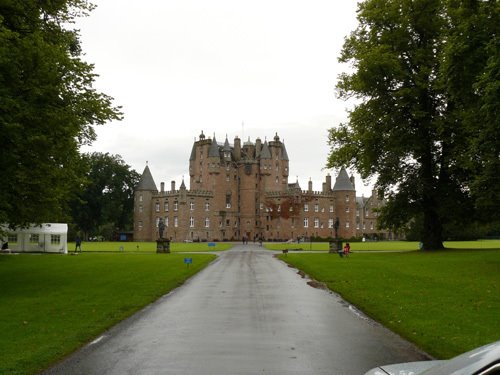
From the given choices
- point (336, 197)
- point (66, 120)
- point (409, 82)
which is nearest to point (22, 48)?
point (66, 120)

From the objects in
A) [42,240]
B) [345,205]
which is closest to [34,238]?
[42,240]

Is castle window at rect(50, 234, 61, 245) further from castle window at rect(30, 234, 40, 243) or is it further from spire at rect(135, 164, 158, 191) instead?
spire at rect(135, 164, 158, 191)

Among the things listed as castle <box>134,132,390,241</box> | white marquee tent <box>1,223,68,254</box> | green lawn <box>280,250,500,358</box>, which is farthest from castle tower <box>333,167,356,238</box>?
green lawn <box>280,250,500,358</box>

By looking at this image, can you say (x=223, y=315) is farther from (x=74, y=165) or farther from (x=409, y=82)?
(x=409, y=82)

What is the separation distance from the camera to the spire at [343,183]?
122m

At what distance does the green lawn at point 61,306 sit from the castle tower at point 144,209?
8536 centimetres

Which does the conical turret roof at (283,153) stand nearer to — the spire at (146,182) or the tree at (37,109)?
the spire at (146,182)

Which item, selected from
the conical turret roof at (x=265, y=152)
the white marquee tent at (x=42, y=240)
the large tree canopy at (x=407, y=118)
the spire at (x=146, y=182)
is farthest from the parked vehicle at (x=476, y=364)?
the conical turret roof at (x=265, y=152)

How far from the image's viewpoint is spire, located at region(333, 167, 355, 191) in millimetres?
121500

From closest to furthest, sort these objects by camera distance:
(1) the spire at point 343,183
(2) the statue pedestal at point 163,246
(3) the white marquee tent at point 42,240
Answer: (2) the statue pedestal at point 163,246 → (3) the white marquee tent at point 42,240 → (1) the spire at point 343,183

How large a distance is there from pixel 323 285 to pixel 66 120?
11.1 meters

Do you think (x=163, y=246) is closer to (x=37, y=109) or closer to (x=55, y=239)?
(x=55, y=239)

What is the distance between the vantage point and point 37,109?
1809cm

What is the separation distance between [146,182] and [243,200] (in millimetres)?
21141
